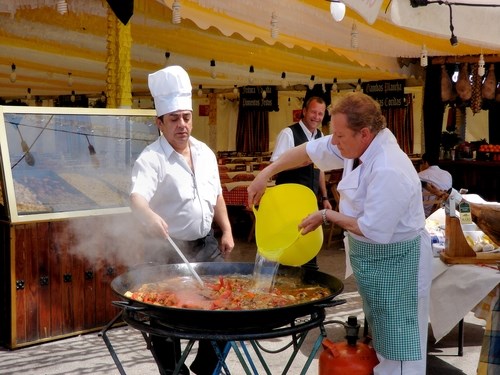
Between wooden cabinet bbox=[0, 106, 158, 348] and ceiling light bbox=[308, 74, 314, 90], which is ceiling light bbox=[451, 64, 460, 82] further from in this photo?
wooden cabinet bbox=[0, 106, 158, 348]

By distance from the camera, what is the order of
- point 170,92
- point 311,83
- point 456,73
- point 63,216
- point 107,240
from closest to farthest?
point 170,92
point 63,216
point 107,240
point 456,73
point 311,83

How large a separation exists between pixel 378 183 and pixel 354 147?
236 mm

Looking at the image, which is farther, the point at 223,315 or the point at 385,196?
the point at 385,196

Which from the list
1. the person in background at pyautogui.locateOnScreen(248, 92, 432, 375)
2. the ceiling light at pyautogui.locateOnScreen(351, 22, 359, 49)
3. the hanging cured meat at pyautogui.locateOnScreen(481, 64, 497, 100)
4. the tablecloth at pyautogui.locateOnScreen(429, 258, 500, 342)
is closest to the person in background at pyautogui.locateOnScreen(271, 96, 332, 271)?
the ceiling light at pyautogui.locateOnScreen(351, 22, 359, 49)

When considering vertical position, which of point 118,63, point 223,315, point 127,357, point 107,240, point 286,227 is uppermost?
point 118,63

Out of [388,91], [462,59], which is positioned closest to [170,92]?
[462,59]

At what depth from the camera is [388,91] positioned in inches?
524

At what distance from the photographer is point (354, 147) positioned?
3.21m

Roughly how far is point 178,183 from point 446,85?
7350 mm

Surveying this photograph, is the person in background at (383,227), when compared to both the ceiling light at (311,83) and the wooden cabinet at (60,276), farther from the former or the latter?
the ceiling light at (311,83)

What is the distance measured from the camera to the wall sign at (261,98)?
15.6 metres

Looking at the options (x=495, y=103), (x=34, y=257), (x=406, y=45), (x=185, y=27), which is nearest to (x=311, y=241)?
(x=34, y=257)

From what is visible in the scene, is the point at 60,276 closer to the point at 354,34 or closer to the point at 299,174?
the point at 299,174

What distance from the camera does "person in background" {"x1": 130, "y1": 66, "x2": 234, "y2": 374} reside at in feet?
11.8
